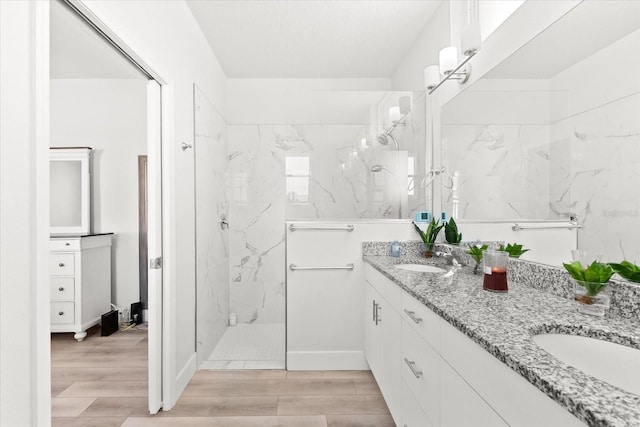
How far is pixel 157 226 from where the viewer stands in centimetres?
203

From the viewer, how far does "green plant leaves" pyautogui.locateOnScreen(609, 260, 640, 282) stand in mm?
987

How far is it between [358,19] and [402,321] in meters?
2.29

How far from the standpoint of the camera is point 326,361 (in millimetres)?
2508

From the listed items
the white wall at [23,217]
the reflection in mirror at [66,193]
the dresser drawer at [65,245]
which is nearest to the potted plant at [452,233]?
the white wall at [23,217]

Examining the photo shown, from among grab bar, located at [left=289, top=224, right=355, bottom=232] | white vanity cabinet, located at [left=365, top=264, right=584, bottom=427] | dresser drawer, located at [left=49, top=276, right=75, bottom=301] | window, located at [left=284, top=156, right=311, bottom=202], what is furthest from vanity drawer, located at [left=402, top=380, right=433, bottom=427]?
dresser drawer, located at [left=49, top=276, right=75, bottom=301]

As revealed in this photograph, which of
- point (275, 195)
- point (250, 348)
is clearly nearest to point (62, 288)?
point (250, 348)

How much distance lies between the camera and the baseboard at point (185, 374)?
217 centimetres

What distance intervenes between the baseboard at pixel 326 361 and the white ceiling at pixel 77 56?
236cm

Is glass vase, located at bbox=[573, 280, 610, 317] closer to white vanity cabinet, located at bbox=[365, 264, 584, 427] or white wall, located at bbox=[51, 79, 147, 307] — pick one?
white vanity cabinet, located at bbox=[365, 264, 584, 427]

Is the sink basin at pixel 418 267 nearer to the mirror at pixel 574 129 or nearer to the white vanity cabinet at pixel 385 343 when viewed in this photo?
the white vanity cabinet at pixel 385 343

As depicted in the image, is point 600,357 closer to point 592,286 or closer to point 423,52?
point 592,286

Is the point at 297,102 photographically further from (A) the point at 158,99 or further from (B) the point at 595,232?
(B) the point at 595,232

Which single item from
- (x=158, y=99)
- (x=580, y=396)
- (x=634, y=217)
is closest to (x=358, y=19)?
(x=158, y=99)

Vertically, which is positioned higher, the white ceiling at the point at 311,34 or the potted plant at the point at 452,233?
the white ceiling at the point at 311,34
